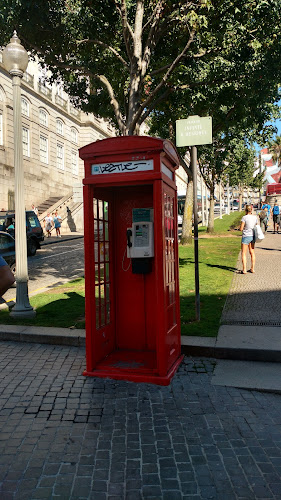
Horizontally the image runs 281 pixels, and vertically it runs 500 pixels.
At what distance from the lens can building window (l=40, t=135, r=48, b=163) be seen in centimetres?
3596

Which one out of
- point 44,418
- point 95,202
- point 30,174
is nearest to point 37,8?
point 95,202

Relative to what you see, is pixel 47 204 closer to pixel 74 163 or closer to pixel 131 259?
pixel 74 163

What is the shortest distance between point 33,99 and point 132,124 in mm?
26143

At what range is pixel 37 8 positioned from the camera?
417 inches

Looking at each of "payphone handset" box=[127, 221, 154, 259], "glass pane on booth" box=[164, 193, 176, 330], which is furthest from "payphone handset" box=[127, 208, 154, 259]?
"glass pane on booth" box=[164, 193, 176, 330]

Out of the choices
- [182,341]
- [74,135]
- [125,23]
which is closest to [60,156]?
[74,135]

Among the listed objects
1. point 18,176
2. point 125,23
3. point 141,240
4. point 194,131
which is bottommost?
point 141,240

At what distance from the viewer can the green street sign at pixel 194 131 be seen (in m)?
5.93

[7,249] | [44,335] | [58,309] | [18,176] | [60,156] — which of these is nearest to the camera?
[44,335]

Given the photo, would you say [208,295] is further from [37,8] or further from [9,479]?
[37,8]

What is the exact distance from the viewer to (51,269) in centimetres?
1367

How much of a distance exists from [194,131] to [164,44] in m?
7.85

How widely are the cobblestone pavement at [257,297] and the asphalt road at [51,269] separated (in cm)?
455

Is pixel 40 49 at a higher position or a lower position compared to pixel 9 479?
higher
